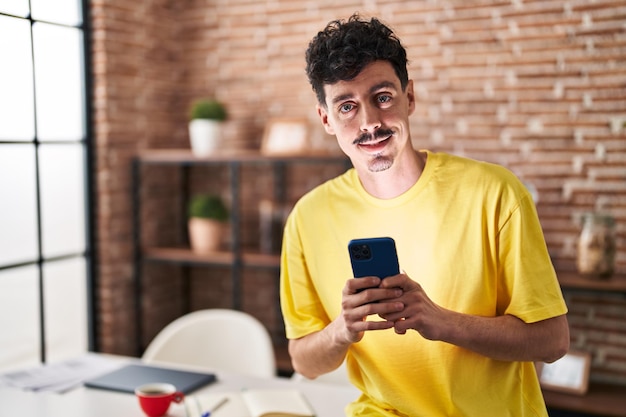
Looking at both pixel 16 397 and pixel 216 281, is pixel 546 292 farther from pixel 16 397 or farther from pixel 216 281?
pixel 216 281

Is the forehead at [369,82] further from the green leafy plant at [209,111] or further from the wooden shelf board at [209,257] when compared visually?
the green leafy plant at [209,111]

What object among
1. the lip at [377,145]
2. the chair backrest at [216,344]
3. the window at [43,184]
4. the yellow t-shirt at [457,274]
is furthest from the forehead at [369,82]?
the window at [43,184]

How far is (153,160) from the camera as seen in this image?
137 inches

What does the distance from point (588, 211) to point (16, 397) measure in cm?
243

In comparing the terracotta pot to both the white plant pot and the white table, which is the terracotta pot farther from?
the white table

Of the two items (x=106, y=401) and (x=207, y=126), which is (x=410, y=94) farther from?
(x=207, y=126)

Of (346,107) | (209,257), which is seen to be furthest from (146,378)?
(209,257)

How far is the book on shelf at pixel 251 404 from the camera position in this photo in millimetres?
1768

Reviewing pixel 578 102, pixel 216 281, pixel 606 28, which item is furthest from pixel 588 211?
pixel 216 281

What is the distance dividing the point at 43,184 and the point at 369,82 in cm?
221

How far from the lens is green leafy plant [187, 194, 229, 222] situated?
11.5ft

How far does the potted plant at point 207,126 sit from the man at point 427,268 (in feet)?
6.50

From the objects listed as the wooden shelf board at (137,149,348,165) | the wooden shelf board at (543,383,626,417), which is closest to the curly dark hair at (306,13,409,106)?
the wooden shelf board at (137,149,348,165)

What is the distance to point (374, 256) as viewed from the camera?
1.31 m
